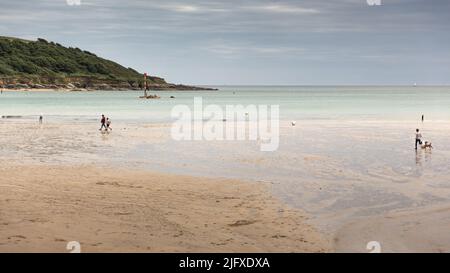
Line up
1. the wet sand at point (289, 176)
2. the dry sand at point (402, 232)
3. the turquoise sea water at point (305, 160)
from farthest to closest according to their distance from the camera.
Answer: the turquoise sea water at point (305, 160)
the wet sand at point (289, 176)
the dry sand at point (402, 232)

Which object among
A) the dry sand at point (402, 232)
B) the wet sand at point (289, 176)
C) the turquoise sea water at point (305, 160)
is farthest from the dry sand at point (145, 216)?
A: the turquoise sea water at point (305, 160)

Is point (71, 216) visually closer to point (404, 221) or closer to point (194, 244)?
point (194, 244)

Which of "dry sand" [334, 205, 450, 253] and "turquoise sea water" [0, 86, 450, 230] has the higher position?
"turquoise sea water" [0, 86, 450, 230]

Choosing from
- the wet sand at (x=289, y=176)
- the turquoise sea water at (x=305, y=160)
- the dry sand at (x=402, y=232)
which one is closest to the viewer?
the dry sand at (x=402, y=232)

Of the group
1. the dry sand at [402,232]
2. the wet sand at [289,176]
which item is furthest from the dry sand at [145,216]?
the dry sand at [402,232]

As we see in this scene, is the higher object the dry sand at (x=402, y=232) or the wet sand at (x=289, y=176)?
the wet sand at (x=289, y=176)

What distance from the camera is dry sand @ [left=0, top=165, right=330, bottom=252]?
13125 millimetres

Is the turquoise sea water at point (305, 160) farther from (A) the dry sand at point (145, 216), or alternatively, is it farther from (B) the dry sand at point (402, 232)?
(A) the dry sand at point (145, 216)

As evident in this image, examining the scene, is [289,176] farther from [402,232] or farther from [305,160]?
[402,232]

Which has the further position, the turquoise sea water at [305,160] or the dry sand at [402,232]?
the turquoise sea water at [305,160]

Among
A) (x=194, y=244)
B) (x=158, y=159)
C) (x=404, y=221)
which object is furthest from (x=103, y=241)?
(x=158, y=159)

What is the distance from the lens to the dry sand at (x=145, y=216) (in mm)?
13125

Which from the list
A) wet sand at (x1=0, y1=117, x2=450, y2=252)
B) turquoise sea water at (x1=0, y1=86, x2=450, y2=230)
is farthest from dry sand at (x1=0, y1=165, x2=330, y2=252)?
turquoise sea water at (x1=0, y1=86, x2=450, y2=230)

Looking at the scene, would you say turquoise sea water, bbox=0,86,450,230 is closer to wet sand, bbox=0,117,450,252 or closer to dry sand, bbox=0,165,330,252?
wet sand, bbox=0,117,450,252
